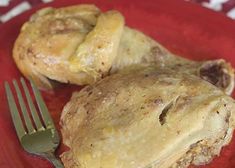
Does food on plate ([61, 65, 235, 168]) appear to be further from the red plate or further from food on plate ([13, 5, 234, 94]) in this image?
the red plate

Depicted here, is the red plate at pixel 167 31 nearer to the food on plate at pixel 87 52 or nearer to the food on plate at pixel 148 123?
the food on plate at pixel 87 52

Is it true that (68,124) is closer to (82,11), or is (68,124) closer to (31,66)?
(31,66)

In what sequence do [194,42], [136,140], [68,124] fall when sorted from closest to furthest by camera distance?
[136,140] < [68,124] < [194,42]

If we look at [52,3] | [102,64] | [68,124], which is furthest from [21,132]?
[52,3]

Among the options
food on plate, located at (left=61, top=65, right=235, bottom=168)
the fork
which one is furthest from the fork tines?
food on plate, located at (left=61, top=65, right=235, bottom=168)

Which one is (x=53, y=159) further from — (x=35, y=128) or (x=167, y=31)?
(x=167, y=31)

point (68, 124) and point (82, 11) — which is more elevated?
point (82, 11)

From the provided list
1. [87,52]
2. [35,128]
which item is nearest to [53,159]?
[35,128]
